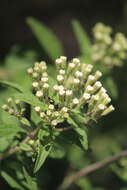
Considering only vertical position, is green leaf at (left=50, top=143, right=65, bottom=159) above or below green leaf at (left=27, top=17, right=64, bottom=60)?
below

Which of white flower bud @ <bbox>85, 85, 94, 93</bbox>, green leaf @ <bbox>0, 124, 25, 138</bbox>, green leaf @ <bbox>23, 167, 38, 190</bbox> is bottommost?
green leaf @ <bbox>23, 167, 38, 190</bbox>

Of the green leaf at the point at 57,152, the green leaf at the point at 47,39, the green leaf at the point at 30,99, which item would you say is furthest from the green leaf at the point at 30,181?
the green leaf at the point at 47,39

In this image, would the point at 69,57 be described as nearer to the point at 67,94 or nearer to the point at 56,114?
the point at 67,94

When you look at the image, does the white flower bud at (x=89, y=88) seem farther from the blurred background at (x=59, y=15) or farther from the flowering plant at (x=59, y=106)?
the blurred background at (x=59, y=15)

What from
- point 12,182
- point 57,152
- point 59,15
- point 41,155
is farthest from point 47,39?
point 41,155

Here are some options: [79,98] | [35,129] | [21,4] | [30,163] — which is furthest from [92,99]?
[21,4]

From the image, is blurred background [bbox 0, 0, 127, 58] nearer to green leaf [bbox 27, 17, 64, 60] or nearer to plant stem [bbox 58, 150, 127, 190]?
green leaf [bbox 27, 17, 64, 60]

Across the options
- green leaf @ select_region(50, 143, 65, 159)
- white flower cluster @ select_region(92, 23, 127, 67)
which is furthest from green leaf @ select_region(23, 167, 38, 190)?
white flower cluster @ select_region(92, 23, 127, 67)
